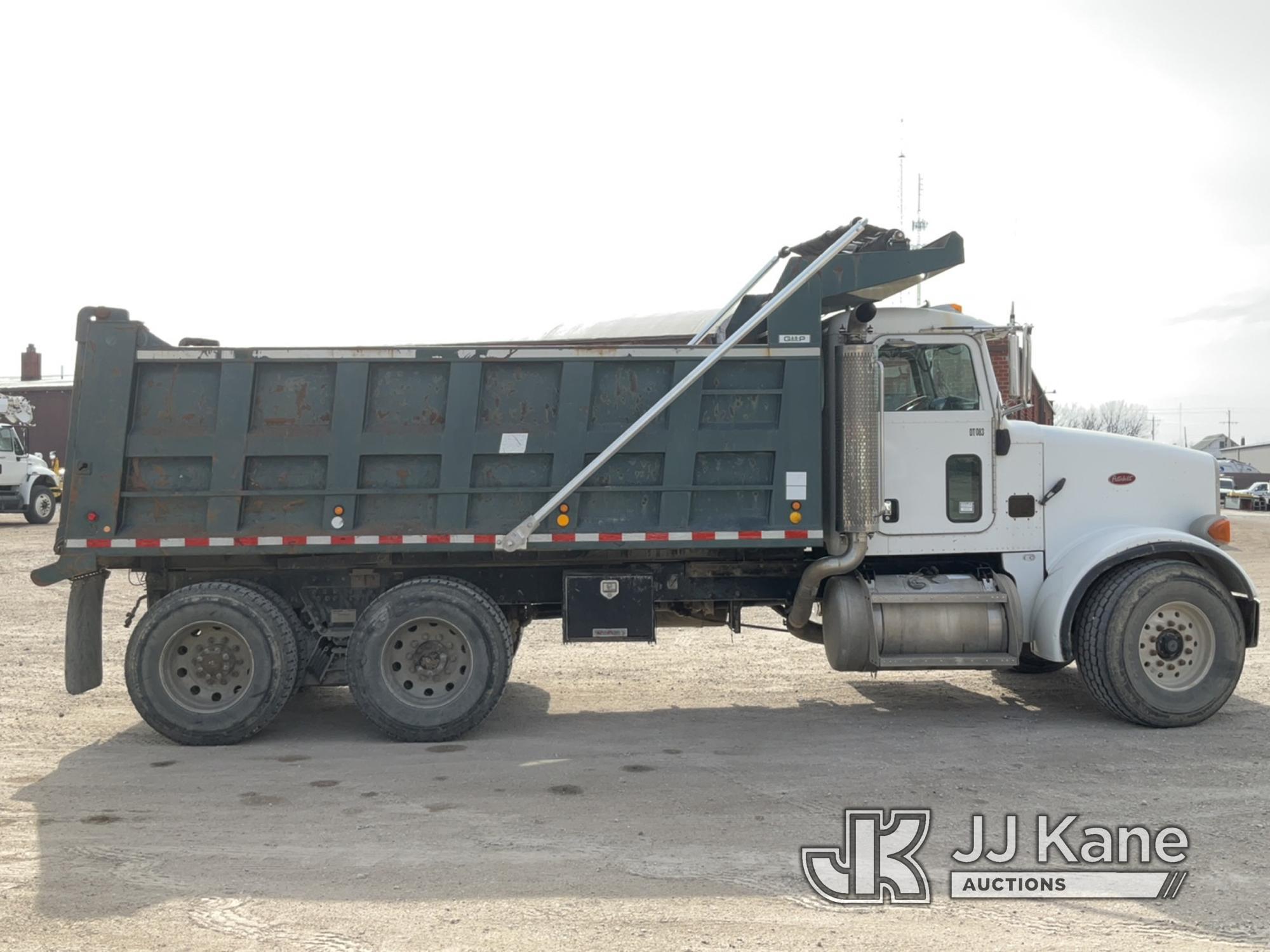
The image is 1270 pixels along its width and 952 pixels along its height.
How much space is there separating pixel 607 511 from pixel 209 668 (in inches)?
115

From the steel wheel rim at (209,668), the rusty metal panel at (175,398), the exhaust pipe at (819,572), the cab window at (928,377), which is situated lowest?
the steel wheel rim at (209,668)

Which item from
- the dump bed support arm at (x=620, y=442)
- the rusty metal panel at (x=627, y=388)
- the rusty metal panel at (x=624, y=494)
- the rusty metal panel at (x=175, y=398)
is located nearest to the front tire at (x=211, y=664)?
the rusty metal panel at (x=175, y=398)

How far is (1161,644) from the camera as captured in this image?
7848 mm

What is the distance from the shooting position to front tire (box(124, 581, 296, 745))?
298 inches

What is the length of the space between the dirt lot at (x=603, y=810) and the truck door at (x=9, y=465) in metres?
20.0

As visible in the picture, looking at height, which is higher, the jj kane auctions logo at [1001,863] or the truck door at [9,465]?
the truck door at [9,465]

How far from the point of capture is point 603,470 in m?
7.63

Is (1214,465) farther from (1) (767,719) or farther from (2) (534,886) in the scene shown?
(2) (534,886)

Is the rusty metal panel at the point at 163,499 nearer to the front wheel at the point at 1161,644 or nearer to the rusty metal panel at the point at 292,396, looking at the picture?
the rusty metal panel at the point at 292,396

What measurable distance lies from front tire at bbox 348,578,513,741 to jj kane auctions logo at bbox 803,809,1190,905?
2794 millimetres

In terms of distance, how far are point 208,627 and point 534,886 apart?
12.3 ft

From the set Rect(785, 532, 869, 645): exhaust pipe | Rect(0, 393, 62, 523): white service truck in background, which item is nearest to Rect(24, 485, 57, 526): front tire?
Rect(0, 393, 62, 523): white service truck in background

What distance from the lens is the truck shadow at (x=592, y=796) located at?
5.07m

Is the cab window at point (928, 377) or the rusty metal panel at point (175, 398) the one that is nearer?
the rusty metal panel at point (175, 398)
